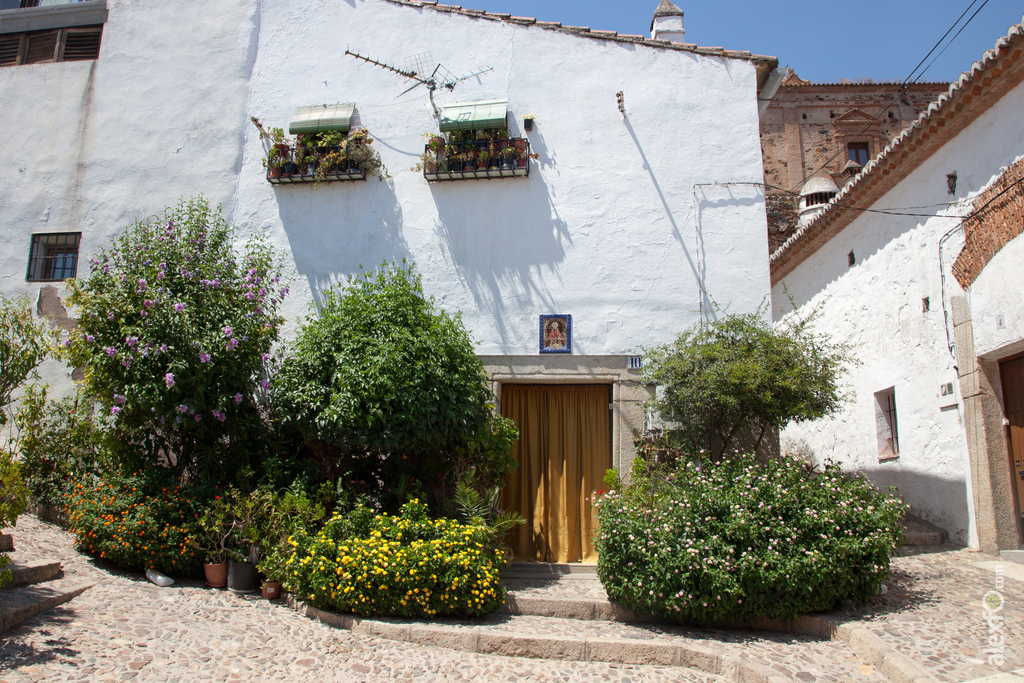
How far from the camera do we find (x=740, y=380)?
6867mm

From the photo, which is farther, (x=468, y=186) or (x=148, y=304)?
(x=468, y=186)

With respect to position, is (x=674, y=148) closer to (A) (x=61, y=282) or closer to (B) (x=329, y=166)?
(B) (x=329, y=166)

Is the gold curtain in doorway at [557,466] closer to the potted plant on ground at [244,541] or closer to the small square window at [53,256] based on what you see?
the potted plant on ground at [244,541]

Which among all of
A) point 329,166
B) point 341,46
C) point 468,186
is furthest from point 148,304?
point 341,46

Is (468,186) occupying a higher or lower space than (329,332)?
higher

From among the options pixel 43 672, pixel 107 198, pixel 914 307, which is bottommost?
pixel 43 672

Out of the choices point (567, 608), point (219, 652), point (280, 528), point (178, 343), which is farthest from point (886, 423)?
point (178, 343)

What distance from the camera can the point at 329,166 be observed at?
30.5 feet

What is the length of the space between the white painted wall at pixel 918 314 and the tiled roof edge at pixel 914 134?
363 millimetres

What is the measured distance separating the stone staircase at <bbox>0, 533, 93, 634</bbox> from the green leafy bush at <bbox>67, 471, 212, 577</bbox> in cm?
50

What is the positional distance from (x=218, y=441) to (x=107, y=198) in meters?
4.35

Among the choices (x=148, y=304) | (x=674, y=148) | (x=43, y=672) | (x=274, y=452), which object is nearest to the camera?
(x=43, y=672)

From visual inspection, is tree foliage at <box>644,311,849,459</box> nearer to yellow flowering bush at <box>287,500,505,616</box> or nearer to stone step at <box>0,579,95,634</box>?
yellow flowering bush at <box>287,500,505,616</box>

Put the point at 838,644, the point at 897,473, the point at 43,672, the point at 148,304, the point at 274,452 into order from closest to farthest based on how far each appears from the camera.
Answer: the point at 43,672, the point at 838,644, the point at 148,304, the point at 274,452, the point at 897,473
